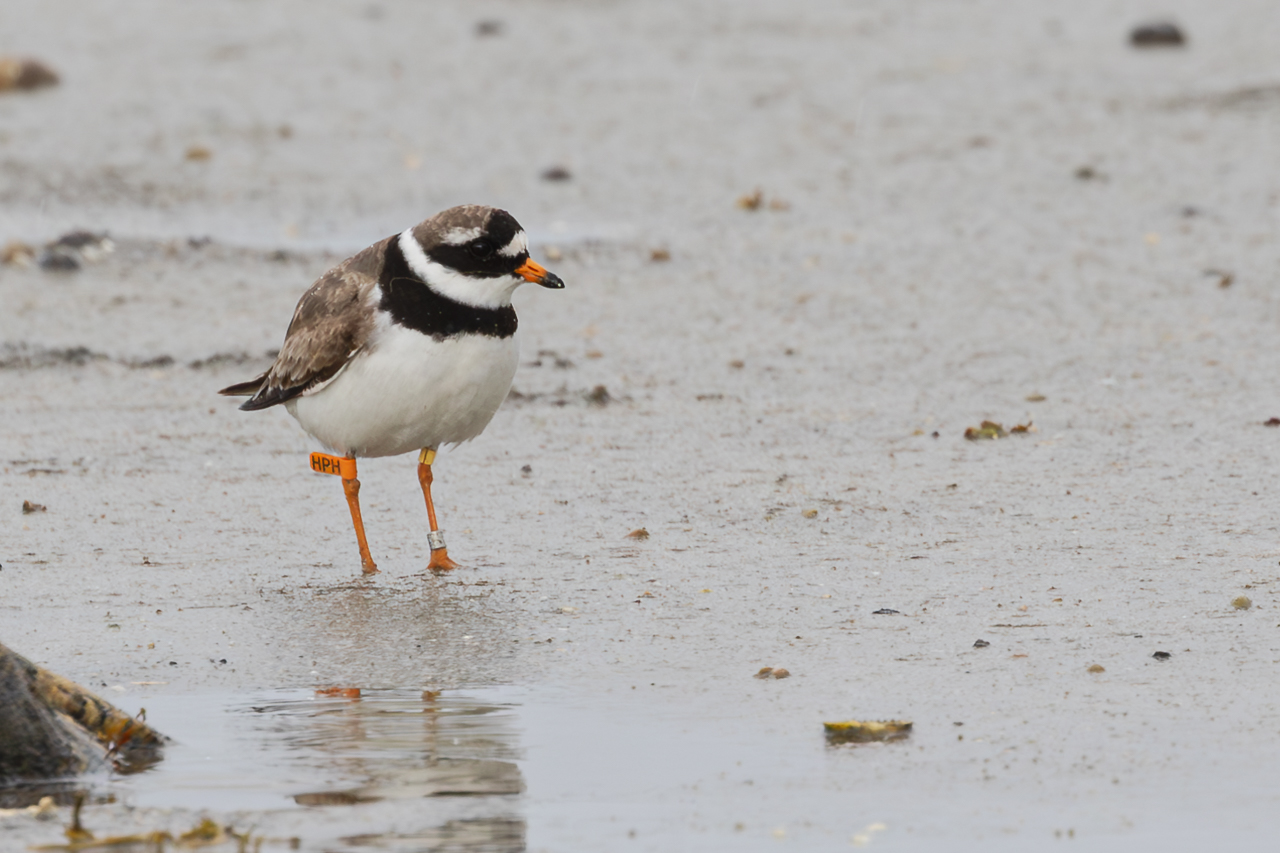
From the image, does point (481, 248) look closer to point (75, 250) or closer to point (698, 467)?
point (698, 467)

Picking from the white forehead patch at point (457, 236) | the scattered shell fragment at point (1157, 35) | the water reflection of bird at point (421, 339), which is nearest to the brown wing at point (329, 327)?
the water reflection of bird at point (421, 339)

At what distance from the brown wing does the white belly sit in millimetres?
53

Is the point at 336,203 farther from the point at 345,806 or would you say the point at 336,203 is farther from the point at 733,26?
the point at 345,806

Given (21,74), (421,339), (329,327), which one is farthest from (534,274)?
(21,74)

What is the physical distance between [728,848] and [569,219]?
7.75 m

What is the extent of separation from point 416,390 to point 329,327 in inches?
15.1

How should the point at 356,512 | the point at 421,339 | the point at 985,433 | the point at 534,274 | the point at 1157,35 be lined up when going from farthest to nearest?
the point at 1157,35
the point at 985,433
the point at 356,512
the point at 534,274
the point at 421,339

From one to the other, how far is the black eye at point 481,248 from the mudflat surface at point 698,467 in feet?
3.08

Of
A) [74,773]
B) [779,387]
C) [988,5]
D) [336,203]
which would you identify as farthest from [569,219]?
[988,5]

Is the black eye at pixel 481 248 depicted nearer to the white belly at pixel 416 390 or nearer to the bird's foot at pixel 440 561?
the white belly at pixel 416 390

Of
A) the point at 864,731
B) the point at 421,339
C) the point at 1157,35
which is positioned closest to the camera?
the point at 864,731

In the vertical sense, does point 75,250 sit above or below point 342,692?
above

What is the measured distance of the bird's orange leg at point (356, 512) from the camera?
5.49 metres

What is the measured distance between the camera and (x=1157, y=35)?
1591cm
